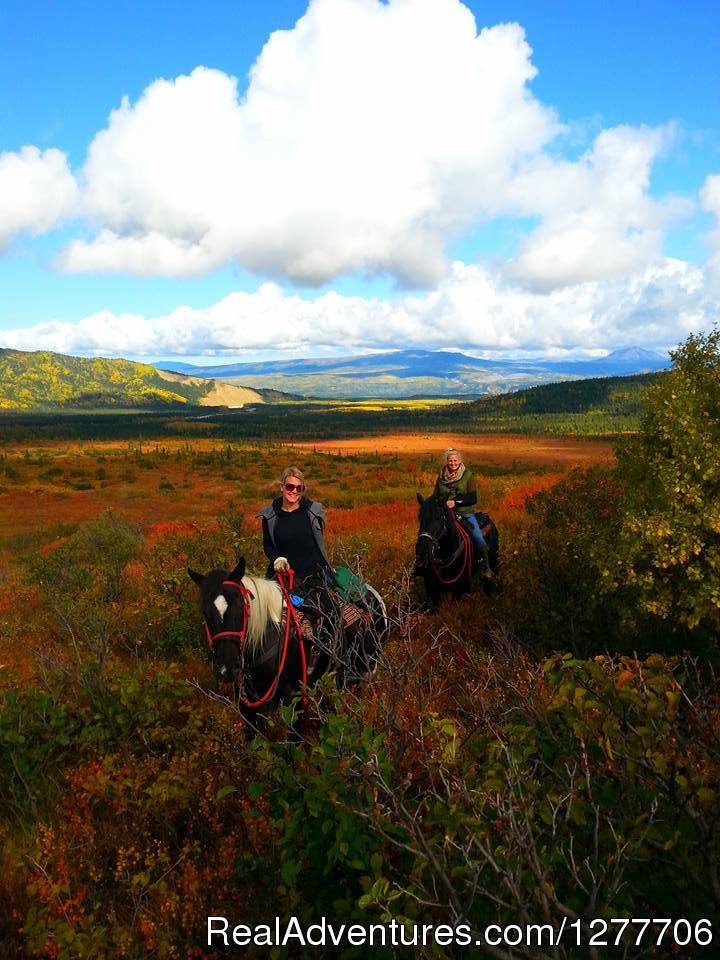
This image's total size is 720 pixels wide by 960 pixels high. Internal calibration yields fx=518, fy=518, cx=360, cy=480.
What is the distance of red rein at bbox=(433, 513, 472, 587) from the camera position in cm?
876

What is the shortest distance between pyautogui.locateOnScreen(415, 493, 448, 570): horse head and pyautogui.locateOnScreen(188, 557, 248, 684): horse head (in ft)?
13.4

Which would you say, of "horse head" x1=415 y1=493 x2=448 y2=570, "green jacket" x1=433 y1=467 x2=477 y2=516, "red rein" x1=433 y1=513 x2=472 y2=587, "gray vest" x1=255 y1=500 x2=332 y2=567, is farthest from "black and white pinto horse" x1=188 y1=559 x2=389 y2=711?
"green jacket" x1=433 y1=467 x2=477 y2=516

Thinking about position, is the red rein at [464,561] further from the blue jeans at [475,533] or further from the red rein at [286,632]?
the red rein at [286,632]

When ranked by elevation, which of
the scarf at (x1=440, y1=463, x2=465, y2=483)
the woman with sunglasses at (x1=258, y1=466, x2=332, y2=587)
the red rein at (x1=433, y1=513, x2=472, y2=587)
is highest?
the scarf at (x1=440, y1=463, x2=465, y2=483)

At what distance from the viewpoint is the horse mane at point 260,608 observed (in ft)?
15.9

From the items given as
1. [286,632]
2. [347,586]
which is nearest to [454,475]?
[347,586]

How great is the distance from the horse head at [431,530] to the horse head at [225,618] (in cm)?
409

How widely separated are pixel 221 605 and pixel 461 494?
586cm

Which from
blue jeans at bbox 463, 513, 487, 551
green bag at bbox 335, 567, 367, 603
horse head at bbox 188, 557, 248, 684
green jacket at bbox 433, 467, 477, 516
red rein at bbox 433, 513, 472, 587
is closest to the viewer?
horse head at bbox 188, 557, 248, 684

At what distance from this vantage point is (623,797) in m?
2.81

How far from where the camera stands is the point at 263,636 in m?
4.93

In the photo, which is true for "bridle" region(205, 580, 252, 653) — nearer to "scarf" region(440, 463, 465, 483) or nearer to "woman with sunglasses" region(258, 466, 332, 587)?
"woman with sunglasses" region(258, 466, 332, 587)

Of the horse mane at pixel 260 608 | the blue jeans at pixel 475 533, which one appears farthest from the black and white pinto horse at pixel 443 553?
the horse mane at pixel 260 608

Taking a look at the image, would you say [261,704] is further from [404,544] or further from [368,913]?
[404,544]
